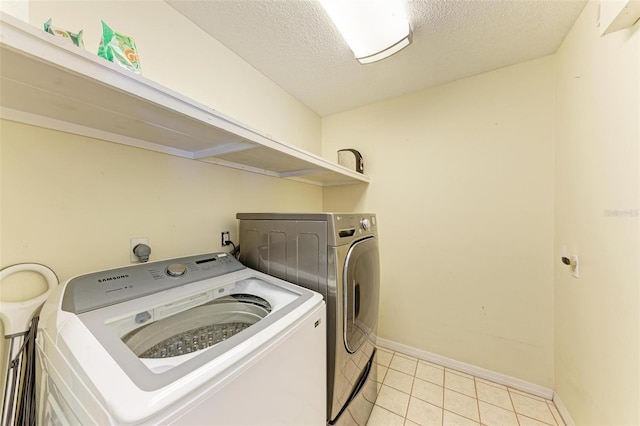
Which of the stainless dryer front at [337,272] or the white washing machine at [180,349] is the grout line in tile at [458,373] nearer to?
the stainless dryer front at [337,272]

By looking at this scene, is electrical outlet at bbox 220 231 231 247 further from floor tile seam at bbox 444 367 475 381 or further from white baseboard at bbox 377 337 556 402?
floor tile seam at bbox 444 367 475 381

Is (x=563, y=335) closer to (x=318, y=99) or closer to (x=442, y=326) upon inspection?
(x=442, y=326)

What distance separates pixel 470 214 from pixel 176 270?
2067 millimetres

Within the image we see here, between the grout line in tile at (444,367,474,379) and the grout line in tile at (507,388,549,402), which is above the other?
the grout line in tile at (507,388,549,402)

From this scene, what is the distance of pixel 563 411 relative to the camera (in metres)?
1.45

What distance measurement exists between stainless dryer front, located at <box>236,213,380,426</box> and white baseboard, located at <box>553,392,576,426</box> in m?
1.17

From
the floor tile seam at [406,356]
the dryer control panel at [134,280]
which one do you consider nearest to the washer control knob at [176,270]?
the dryer control panel at [134,280]

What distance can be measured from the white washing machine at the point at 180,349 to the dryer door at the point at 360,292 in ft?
0.84

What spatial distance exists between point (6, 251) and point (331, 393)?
139 cm

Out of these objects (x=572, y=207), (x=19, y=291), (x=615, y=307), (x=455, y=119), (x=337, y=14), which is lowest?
(x=615, y=307)

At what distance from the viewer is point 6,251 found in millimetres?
786

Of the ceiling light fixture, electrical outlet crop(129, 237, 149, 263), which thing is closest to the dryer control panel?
electrical outlet crop(129, 237, 149, 263)

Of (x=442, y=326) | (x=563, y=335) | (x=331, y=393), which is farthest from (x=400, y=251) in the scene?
(x=331, y=393)

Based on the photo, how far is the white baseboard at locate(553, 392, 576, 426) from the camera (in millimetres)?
1369
